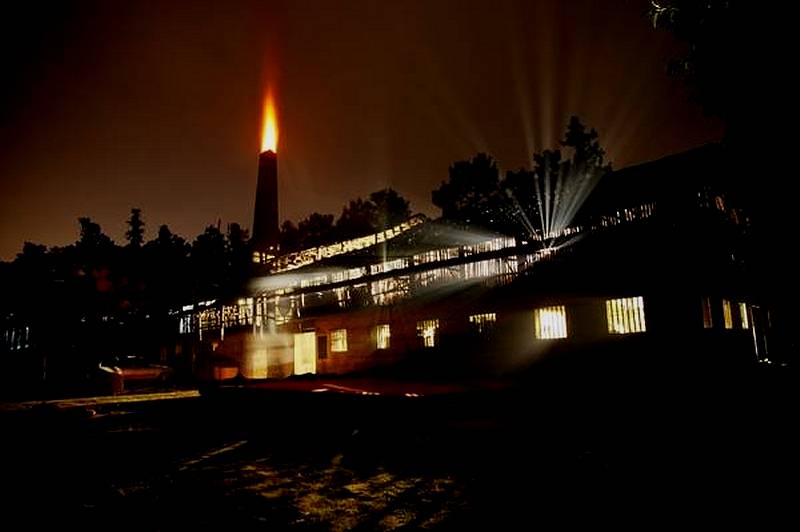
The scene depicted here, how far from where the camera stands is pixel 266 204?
3378 cm

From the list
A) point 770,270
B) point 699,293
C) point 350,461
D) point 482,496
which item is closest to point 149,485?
point 350,461

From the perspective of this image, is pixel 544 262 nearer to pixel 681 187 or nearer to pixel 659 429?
pixel 681 187

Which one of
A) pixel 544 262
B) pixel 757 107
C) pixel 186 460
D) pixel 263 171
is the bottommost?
pixel 186 460

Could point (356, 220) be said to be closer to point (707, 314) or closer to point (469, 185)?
point (469, 185)

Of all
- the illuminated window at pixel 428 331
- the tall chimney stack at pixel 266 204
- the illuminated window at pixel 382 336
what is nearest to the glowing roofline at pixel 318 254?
the illuminated window at pixel 382 336

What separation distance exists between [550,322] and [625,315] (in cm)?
242

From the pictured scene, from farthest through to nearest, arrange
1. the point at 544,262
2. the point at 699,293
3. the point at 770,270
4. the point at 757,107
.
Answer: the point at 544,262, the point at 699,293, the point at 770,270, the point at 757,107

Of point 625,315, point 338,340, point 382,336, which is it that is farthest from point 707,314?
point 338,340

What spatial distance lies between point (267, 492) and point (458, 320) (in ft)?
40.4

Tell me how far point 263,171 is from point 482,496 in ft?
101

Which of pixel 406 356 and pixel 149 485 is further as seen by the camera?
pixel 406 356

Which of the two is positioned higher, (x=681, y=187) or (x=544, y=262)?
(x=681, y=187)

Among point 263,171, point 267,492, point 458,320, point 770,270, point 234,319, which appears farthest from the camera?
point 263,171

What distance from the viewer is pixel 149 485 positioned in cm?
812
